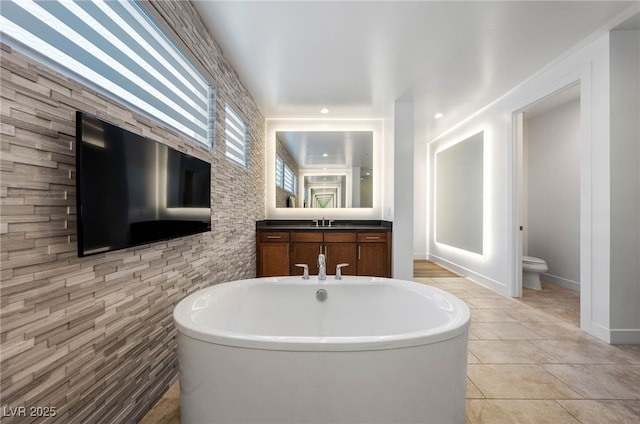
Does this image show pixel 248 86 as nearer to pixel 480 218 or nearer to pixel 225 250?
pixel 225 250

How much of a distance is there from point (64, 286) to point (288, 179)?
338cm

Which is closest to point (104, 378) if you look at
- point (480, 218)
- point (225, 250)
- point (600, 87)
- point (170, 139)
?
point (170, 139)

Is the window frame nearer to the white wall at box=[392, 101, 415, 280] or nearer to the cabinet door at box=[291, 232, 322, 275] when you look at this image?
the cabinet door at box=[291, 232, 322, 275]

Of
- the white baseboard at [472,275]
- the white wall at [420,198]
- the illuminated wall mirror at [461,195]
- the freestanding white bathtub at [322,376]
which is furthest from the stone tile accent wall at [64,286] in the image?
the white wall at [420,198]

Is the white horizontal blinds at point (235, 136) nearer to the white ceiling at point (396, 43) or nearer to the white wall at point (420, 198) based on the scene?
the white ceiling at point (396, 43)

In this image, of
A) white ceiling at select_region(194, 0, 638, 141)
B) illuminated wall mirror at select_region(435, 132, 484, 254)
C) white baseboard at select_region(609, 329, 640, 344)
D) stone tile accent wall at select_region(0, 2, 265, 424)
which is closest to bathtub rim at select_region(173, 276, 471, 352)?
stone tile accent wall at select_region(0, 2, 265, 424)

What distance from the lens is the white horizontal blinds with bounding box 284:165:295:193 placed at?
4215 millimetres

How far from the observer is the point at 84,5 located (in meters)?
1.08

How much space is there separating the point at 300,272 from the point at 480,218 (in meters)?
2.65

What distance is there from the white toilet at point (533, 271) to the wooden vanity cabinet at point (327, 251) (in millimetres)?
1829

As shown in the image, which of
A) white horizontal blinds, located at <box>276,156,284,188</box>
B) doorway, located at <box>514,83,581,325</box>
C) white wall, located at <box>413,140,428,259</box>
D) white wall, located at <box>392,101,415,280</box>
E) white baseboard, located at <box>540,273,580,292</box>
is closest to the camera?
doorway, located at <box>514,83,581,325</box>

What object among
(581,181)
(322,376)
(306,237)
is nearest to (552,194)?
(581,181)

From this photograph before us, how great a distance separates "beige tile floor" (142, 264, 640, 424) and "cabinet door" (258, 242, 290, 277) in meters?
1.93

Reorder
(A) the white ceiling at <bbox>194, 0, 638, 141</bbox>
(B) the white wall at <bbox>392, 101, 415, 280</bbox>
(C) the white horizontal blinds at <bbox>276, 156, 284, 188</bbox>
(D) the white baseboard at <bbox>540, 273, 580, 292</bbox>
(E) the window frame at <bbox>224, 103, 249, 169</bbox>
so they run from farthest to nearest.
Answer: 1. (C) the white horizontal blinds at <bbox>276, 156, 284, 188</bbox>
2. (D) the white baseboard at <bbox>540, 273, 580, 292</bbox>
3. (B) the white wall at <bbox>392, 101, 415, 280</bbox>
4. (E) the window frame at <bbox>224, 103, 249, 169</bbox>
5. (A) the white ceiling at <bbox>194, 0, 638, 141</bbox>
